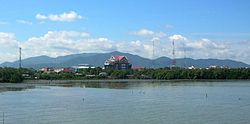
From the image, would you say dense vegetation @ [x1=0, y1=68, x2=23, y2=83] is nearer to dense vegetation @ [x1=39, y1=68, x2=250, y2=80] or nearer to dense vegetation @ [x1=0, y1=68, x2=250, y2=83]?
dense vegetation @ [x1=0, y1=68, x2=250, y2=83]

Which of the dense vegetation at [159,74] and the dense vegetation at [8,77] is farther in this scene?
the dense vegetation at [159,74]

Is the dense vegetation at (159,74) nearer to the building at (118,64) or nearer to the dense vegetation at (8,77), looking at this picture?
the dense vegetation at (8,77)

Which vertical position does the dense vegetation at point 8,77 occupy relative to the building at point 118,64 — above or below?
below

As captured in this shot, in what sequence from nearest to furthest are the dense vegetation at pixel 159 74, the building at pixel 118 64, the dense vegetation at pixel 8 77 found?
the dense vegetation at pixel 8 77
the dense vegetation at pixel 159 74
the building at pixel 118 64

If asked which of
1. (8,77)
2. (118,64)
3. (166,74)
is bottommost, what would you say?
(8,77)

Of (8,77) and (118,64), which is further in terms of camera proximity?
(118,64)

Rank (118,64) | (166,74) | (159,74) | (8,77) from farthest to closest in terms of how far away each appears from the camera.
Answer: (118,64) → (159,74) → (166,74) → (8,77)

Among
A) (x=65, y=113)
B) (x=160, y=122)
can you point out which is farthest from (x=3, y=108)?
(x=160, y=122)

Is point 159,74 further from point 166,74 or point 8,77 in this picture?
point 8,77

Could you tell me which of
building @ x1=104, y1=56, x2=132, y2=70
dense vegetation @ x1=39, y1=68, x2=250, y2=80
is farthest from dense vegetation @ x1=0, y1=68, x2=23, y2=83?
building @ x1=104, y1=56, x2=132, y2=70

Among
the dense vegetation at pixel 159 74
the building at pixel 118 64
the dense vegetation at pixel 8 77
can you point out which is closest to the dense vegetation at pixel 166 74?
the dense vegetation at pixel 159 74

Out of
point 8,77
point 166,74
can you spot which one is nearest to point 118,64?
point 166,74

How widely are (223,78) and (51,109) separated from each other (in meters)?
98.9

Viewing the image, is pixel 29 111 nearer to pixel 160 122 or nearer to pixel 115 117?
pixel 115 117
